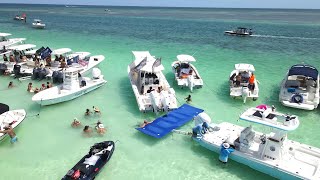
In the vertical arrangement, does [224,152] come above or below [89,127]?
above

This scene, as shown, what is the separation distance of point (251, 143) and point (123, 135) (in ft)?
21.5

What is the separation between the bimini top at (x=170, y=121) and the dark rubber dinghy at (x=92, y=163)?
232cm

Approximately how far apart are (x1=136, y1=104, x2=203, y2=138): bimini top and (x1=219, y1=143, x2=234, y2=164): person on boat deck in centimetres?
313

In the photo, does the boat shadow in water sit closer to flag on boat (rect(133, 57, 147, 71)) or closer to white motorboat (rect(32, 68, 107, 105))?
flag on boat (rect(133, 57, 147, 71))

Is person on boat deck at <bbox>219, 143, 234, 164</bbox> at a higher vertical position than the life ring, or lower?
lower

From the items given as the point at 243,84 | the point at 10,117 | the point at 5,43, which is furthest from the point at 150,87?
the point at 5,43

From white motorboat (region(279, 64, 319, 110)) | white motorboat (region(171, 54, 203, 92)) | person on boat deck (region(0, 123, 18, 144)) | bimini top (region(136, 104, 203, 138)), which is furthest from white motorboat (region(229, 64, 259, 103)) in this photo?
person on boat deck (region(0, 123, 18, 144))

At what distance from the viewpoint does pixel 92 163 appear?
12.0 m

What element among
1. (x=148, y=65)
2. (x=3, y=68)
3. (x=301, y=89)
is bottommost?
(x=3, y=68)

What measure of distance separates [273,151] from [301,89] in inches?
348

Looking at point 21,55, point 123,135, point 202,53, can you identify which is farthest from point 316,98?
point 21,55

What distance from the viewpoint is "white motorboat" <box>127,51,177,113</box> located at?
1711 cm

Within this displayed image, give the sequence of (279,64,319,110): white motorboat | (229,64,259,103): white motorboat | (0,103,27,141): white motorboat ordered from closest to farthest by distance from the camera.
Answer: (0,103,27,141): white motorboat, (279,64,319,110): white motorboat, (229,64,259,103): white motorboat

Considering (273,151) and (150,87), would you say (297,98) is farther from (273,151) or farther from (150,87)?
(150,87)
